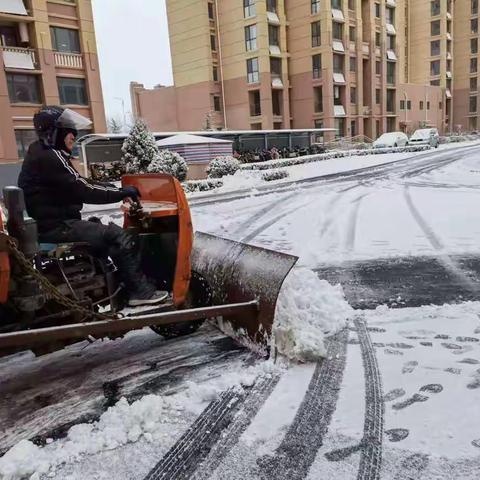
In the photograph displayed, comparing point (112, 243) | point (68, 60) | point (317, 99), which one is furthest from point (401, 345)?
point (317, 99)

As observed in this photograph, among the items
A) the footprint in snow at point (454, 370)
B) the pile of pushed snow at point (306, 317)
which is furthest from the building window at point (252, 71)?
the footprint in snow at point (454, 370)

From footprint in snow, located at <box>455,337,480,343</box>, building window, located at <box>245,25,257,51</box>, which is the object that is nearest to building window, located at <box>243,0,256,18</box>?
building window, located at <box>245,25,257,51</box>

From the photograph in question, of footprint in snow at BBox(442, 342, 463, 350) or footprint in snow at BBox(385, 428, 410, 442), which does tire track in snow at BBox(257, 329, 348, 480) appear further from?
footprint in snow at BBox(442, 342, 463, 350)

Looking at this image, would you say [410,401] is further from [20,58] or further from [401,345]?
[20,58]

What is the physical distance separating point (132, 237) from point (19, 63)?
2663cm

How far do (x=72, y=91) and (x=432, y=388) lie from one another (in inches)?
1148

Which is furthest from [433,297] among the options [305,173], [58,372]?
[305,173]

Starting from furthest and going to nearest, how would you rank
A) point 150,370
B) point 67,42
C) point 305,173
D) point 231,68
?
point 231,68 → point 67,42 → point 305,173 → point 150,370

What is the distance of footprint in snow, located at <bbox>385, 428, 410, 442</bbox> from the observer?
2562 mm

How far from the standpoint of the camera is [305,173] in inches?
826

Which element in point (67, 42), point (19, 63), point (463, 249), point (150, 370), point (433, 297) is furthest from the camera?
point (67, 42)

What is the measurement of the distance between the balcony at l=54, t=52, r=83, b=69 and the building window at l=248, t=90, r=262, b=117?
19235 mm

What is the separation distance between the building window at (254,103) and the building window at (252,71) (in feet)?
4.23

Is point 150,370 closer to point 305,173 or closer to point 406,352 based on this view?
point 406,352
